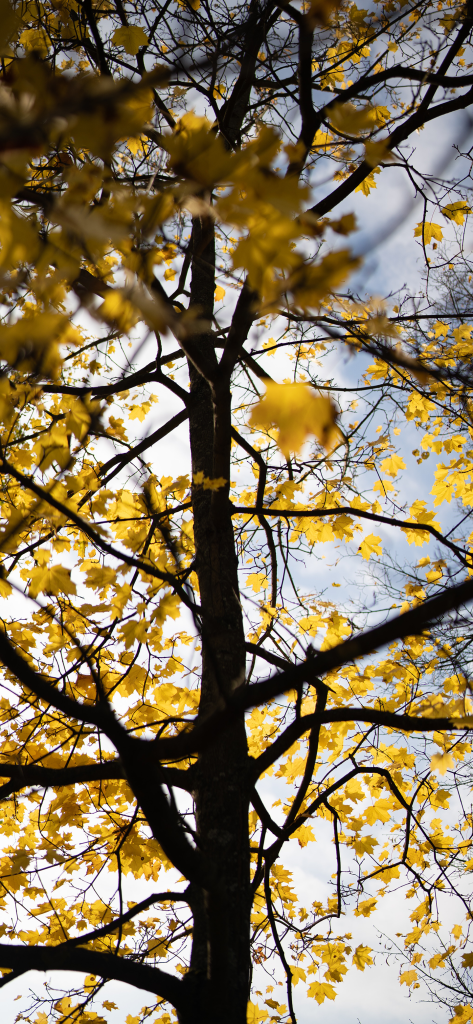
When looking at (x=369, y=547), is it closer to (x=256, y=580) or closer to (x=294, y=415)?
(x=256, y=580)

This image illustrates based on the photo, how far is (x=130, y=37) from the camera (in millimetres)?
2621

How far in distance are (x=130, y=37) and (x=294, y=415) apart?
2.62 metres

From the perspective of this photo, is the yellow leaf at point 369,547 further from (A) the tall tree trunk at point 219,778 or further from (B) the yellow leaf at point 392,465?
(A) the tall tree trunk at point 219,778

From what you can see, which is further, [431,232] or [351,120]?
[431,232]

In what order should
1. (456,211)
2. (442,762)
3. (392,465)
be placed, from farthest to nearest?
(392,465) < (456,211) < (442,762)

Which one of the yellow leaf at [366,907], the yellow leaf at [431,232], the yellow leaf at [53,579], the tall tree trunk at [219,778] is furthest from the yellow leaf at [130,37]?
the yellow leaf at [366,907]

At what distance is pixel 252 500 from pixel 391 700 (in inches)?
65.1

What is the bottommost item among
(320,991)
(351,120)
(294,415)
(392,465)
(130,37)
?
(320,991)

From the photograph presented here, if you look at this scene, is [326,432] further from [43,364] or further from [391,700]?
[391,700]

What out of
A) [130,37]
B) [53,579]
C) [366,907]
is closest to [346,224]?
[53,579]

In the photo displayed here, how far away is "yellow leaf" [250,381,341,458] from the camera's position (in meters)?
0.96

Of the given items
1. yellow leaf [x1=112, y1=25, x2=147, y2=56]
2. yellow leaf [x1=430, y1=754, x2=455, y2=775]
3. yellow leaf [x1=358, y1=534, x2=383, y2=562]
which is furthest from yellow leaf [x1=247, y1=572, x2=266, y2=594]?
yellow leaf [x1=112, y1=25, x2=147, y2=56]

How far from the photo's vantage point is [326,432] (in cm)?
97

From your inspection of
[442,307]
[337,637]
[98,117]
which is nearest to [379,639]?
[98,117]
